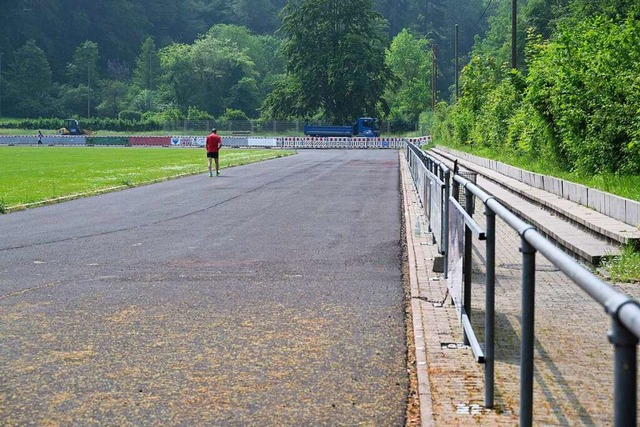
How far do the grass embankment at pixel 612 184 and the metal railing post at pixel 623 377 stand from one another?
7.63 metres

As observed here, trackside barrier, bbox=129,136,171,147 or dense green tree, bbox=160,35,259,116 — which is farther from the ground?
dense green tree, bbox=160,35,259,116

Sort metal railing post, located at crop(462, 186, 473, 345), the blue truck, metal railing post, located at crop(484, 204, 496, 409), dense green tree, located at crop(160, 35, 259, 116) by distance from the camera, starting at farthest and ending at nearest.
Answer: dense green tree, located at crop(160, 35, 259, 116)
the blue truck
metal railing post, located at crop(462, 186, 473, 345)
metal railing post, located at crop(484, 204, 496, 409)

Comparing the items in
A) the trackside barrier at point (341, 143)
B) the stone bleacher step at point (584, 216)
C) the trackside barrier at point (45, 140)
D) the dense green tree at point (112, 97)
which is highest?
the dense green tree at point (112, 97)

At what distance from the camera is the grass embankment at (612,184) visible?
1008 cm

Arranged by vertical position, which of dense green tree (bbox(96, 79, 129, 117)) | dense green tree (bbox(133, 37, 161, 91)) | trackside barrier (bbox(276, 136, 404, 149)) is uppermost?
dense green tree (bbox(133, 37, 161, 91))

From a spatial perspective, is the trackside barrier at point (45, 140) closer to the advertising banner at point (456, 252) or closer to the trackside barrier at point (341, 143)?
the trackside barrier at point (341, 143)

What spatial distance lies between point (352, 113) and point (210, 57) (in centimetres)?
3172

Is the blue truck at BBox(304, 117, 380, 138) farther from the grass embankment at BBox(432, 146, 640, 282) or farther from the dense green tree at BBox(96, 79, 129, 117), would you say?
the grass embankment at BBox(432, 146, 640, 282)

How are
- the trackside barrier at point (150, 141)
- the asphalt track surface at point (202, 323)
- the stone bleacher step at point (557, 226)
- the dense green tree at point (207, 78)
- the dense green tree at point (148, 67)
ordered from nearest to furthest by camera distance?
the asphalt track surface at point (202, 323) < the stone bleacher step at point (557, 226) < the trackside barrier at point (150, 141) < the dense green tree at point (207, 78) < the dense green tree at point (148, 67)

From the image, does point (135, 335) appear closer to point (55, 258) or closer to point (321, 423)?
point (321, 423)

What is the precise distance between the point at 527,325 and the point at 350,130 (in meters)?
90.4

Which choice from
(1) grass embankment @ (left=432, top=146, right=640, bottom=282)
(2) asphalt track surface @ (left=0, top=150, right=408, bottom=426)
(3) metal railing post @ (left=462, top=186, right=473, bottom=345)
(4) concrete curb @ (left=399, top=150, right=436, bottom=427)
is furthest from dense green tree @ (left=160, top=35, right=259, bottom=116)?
(3) metal railing post @ (left=462, top=186, right=473, bottom=345)

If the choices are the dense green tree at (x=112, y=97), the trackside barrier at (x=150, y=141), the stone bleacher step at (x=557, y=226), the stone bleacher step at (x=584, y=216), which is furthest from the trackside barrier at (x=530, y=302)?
the dense green tree at (x=112, y=97)

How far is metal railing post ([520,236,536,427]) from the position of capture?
4137 millimetres
